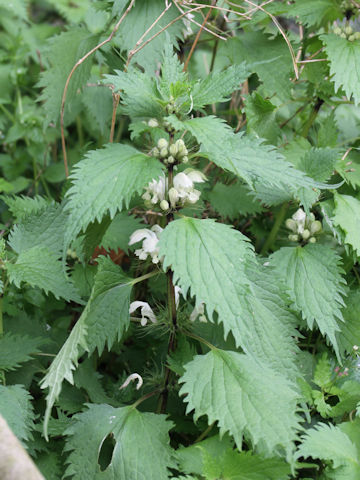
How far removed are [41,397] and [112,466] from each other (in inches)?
14.0

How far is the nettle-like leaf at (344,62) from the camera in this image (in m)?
1.28

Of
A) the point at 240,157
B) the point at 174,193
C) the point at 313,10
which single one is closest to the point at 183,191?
the point at 174,193

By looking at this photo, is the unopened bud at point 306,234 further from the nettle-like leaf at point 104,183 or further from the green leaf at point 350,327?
the nettle-like leaf at point 104,183

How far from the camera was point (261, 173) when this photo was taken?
94 centimetres

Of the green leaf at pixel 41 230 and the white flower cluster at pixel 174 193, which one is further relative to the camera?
the green leaf at pixel 41 230

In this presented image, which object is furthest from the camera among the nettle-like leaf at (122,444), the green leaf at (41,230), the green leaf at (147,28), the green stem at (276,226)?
the green stem at (276,226)

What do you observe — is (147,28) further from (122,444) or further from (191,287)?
(122,444)

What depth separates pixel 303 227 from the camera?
133 centimetres

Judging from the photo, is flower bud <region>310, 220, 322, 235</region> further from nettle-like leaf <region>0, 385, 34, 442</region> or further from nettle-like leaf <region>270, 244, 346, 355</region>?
nettle-like leaf <region>0, 385, 34, 442</region>

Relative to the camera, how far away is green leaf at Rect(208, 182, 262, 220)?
152 cm

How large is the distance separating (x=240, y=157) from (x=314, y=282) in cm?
37

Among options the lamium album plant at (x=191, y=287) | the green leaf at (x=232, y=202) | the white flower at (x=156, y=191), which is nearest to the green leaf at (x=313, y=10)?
the lamium album plant at (x=191, y=287)

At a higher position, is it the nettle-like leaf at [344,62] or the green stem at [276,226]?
the nettle-like leaf at [344,62]

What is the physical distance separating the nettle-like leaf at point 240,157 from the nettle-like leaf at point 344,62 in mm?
422
